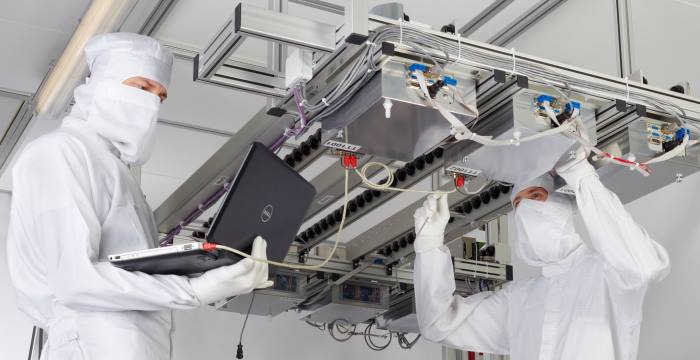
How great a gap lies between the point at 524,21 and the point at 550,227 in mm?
1152

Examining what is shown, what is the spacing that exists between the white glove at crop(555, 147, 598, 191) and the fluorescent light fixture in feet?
4.88

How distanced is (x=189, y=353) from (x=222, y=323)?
0.87 feet

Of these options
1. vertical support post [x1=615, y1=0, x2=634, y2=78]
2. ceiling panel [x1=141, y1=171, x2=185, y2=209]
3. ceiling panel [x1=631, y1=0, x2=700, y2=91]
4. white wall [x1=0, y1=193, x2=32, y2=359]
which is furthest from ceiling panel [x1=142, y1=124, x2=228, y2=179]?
vertical support post [x1=615, y1=0, x2=634, y2=78]

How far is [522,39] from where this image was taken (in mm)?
4262

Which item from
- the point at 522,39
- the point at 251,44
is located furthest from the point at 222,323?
the point at 522,39

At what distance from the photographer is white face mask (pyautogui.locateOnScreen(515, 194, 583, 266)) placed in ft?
10.9

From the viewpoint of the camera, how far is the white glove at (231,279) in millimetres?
2535

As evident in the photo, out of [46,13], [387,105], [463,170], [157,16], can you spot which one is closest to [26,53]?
[46,13]

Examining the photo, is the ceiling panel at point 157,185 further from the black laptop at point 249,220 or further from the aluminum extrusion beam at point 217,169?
the black laptop at point 249,220

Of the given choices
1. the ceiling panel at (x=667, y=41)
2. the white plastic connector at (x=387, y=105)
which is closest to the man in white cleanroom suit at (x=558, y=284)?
the white plastic connector at (x=387, y=105)

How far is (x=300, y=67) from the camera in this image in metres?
2.83

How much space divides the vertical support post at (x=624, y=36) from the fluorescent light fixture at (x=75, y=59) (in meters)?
1.63

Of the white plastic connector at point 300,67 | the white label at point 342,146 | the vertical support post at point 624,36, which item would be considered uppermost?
the vertical support post at point 624,36

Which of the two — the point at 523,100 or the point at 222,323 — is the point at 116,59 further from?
the point at 222,323
